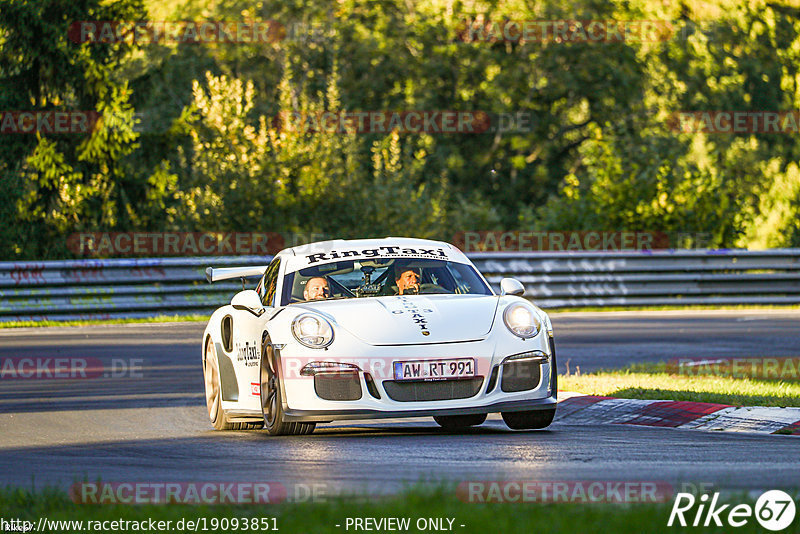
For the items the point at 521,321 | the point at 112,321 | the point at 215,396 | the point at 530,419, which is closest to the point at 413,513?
the point at 521,321

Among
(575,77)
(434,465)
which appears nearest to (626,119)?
(575,77)

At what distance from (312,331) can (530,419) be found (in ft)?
5.64

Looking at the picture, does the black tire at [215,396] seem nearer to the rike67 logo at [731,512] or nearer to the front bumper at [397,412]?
the front bumper at [397,412]

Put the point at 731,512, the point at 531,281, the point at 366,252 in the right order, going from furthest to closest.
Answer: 1. the point at 531,281
2. the point at 366,252
3. the point at 731,512

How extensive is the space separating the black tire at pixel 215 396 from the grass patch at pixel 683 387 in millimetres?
3029

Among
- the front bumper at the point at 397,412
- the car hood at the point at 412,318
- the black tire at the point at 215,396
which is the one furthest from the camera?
the black tire at the point at 215,396

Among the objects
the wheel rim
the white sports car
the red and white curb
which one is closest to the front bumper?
the white sports car

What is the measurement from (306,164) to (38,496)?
23.4 meters

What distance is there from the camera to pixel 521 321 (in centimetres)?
1038

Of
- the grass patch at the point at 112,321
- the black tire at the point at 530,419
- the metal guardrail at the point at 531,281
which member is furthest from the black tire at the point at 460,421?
the metal guardrail at the point at 531,281

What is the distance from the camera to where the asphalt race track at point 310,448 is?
25.3ft

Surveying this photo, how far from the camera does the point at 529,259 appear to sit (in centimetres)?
2706

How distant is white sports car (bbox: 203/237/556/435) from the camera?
32.6ft

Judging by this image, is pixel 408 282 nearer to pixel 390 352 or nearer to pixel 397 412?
pixel 390 352
